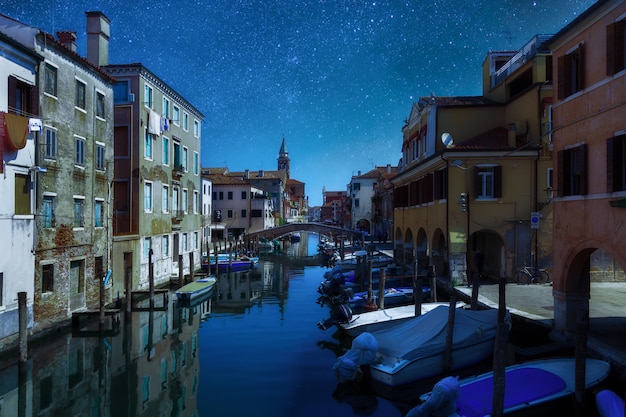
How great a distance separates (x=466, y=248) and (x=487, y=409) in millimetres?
12872

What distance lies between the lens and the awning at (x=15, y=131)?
14.7m

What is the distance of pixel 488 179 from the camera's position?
21.3 meters

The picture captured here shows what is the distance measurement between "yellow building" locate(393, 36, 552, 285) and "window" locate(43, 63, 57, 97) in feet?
54.1

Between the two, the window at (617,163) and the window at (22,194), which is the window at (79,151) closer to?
the window at (22,194)

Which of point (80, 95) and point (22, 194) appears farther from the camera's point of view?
point (80, 95)

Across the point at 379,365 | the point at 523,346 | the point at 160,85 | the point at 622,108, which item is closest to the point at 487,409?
the point at 379,365

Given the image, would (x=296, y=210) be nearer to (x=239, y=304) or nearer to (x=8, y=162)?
(x=239, y=304)

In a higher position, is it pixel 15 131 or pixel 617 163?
pixel 15 131

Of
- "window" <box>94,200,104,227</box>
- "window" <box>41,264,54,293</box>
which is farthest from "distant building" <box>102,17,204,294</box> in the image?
"window" <box>41,264,54,293</box>

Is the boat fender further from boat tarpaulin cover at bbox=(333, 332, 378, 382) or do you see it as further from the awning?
the awning

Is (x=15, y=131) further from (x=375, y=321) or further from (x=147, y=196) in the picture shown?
(x=375, y=321)

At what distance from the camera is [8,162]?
15125mm

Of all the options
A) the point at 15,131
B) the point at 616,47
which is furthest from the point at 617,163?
the point at 15,131

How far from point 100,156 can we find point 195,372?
Answer: 1227 cm
